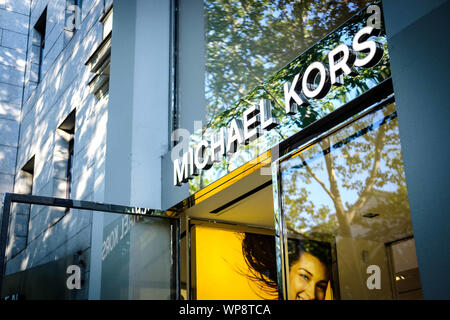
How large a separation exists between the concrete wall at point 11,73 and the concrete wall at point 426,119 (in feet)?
39.0

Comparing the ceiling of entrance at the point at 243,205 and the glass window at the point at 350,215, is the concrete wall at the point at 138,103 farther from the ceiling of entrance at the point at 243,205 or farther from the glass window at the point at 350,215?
the glass window at the point at 350,215

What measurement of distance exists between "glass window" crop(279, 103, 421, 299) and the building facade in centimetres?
2

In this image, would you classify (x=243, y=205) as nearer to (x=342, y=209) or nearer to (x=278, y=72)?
(x=278, y=72)

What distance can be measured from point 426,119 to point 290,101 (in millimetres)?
1710

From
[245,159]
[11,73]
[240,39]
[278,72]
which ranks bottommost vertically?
[245,159]

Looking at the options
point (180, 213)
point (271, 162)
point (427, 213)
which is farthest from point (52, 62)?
point (427, 213)

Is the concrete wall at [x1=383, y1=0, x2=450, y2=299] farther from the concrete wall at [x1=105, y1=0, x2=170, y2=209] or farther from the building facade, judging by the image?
the concrete wall at [x1=105, y1=0, x2=170, y2=209]

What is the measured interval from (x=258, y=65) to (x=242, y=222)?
2.54 metres

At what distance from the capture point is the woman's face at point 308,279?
17.0 feet

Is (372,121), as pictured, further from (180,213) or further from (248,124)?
(180,213)

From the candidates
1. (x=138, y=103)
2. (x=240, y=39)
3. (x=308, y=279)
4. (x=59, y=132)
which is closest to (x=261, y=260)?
(x=138, y=103)

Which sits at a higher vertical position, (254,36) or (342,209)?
(254,36)

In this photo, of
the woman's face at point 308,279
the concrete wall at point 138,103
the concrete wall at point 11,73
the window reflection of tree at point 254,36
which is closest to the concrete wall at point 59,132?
the concrete wall at point 11,73

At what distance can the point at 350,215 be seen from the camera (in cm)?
480
